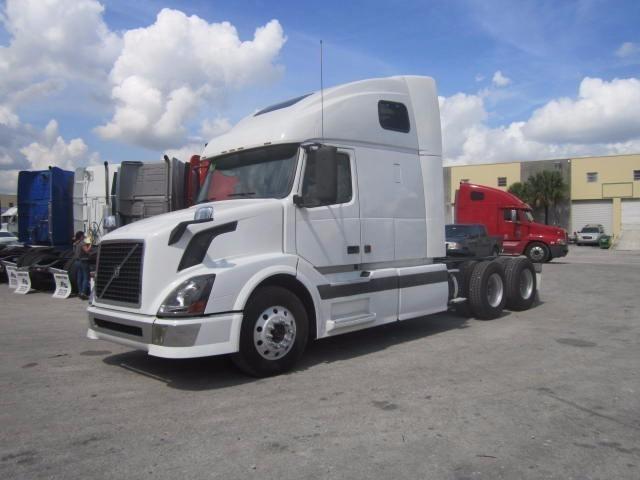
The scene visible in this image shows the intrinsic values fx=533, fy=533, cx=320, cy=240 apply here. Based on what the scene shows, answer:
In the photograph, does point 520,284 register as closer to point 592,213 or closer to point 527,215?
point 527,215

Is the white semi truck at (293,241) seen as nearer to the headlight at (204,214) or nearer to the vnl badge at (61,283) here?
the headlight at (204,214)

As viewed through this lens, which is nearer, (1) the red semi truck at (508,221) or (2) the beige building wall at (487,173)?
(1) the red semi truck at (508,221)

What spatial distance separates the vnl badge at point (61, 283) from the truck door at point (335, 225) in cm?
891

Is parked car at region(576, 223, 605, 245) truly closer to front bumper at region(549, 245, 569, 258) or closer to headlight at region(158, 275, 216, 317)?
front bumper at region(549, 245, 569, 258)

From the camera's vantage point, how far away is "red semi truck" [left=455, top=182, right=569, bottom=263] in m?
21.7

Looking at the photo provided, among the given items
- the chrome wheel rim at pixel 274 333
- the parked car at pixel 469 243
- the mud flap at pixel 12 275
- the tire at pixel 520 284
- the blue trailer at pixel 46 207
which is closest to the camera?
the chrome wheel rim at pixel 274 333

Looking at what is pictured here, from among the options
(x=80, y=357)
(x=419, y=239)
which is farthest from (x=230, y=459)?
(x=419, y=239)

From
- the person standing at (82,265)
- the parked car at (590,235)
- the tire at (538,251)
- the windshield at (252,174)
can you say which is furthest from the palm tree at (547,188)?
the windshield at (252,174)

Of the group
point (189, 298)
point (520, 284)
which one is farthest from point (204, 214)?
point (520, 284)

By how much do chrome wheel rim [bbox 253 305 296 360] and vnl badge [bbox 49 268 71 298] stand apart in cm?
900

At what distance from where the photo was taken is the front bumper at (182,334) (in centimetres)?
515

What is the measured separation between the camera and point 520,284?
10422 mm

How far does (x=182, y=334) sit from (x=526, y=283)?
306 inches

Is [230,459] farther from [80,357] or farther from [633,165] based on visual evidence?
[633,165]
